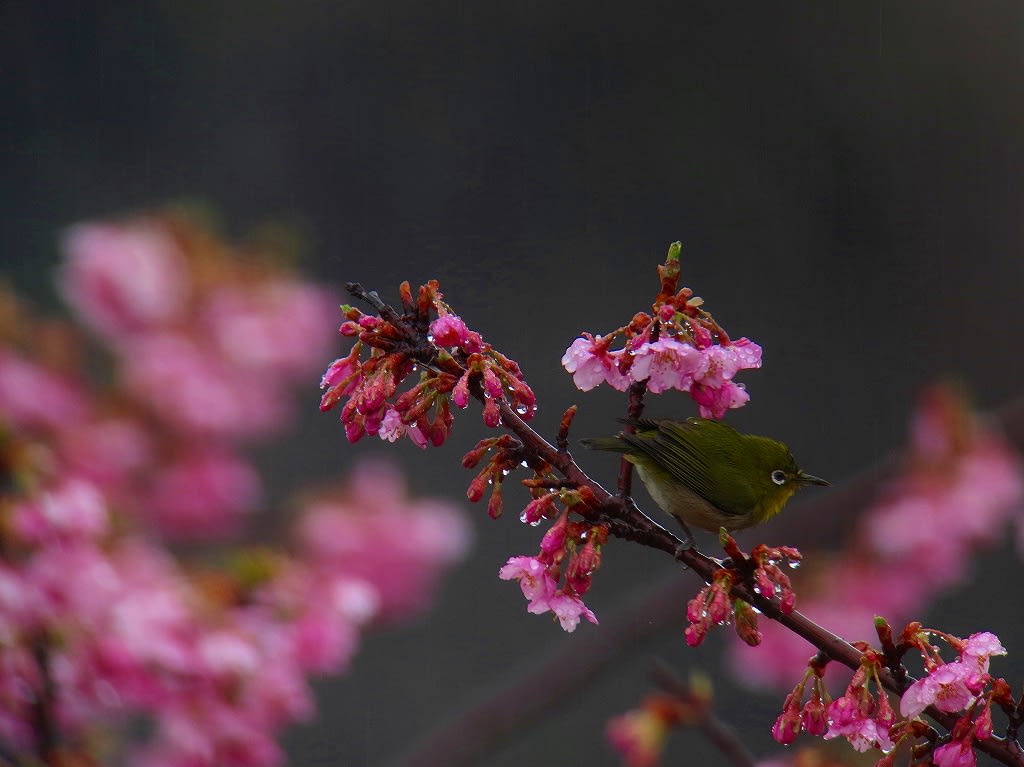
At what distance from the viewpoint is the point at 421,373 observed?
1.43ft

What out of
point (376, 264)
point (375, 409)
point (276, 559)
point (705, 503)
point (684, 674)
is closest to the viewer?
point (375, 409)

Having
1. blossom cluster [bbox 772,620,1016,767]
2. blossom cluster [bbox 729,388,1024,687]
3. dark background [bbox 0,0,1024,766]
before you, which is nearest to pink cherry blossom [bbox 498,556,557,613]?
blossom cluster [bbox 772,620,1016,767]

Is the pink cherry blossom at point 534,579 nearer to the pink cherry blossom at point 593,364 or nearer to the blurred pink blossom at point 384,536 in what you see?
the pink cherry blossom at point 593,364

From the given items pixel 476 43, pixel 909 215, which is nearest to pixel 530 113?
pixel 476 43

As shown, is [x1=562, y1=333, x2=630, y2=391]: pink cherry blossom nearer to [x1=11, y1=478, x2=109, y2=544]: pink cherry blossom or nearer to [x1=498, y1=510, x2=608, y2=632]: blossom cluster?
[x1=498, y1=510, x2=608, y2=632]: blossom cluster

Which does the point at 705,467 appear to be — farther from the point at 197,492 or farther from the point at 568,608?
the point at 197,492

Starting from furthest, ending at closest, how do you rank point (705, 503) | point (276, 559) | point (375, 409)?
point (276, 559)
point (705, 503)
point (375, 409)

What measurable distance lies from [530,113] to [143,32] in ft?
1.54

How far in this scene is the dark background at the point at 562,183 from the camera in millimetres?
1210

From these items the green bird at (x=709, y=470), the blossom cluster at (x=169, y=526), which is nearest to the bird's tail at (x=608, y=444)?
the green bird at (x=709, y=470)

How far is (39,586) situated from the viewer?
0.85 metres

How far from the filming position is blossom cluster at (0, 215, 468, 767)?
85cm

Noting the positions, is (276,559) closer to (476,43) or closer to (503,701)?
(503,701)

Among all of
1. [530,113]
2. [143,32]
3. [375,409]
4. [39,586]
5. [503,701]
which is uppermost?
[143,32]
